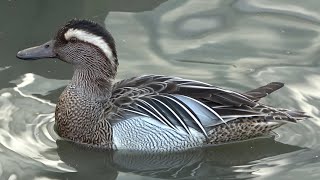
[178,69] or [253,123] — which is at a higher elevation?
[178,69]

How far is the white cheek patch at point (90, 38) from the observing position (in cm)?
698

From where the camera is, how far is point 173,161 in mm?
7012

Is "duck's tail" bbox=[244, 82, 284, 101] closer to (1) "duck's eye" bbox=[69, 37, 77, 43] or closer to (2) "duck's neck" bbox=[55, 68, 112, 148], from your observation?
(2) "duck's neck" bbox=[55, 68, 112, 148]

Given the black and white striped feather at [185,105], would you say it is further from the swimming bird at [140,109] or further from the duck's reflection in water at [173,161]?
the duck's reflection in water at [173,161]

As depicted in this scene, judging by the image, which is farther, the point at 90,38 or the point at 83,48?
the point at 83,48

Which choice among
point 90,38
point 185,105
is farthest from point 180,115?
point 90,38

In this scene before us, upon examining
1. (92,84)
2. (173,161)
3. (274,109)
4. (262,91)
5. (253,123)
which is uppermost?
(92,84)

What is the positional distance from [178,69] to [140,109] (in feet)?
A: 4.46

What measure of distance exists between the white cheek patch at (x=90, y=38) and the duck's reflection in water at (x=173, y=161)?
0.82 meters

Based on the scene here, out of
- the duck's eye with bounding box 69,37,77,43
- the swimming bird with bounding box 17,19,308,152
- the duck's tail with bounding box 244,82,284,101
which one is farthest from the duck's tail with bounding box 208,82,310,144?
the duck's eye with bounding box 69,37,77,43

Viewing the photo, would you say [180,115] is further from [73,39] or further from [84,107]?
[73,39]

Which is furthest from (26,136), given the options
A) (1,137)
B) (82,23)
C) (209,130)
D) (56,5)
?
(56,5)

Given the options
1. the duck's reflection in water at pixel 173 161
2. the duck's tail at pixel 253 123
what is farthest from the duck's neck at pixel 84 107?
the duck's tail at pixel 253 123

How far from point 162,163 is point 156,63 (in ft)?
5.38
